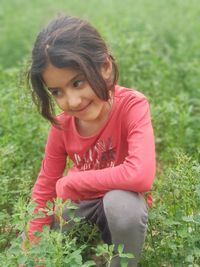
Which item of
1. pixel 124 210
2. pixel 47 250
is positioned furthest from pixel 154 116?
pixel 47 250

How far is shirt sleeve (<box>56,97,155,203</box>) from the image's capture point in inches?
101

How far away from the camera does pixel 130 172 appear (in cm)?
256

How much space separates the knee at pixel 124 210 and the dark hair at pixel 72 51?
0.45 metres

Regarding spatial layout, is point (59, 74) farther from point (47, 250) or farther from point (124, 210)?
point (47, 250)

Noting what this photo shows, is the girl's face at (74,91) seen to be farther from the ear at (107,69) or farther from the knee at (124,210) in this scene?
the knee at (124,210)

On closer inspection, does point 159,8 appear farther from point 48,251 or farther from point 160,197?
point 48,251

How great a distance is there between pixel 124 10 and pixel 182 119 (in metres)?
3.81

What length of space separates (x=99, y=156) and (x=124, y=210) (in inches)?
16.2

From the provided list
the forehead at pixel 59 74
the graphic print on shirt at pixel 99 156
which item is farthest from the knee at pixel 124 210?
the forehead at pixel 59 74

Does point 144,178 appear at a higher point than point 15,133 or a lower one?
higher

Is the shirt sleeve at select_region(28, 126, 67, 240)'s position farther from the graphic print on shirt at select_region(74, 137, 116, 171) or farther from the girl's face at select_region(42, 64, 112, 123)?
the girl's face at select_region(42, 64, 112, 123)

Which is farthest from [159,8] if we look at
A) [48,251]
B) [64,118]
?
[48,251]

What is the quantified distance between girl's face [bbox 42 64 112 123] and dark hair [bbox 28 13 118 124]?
3 cm

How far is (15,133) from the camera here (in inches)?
151
